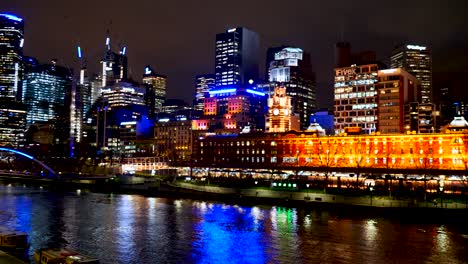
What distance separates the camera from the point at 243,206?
89.1 metres

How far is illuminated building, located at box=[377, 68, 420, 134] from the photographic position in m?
167

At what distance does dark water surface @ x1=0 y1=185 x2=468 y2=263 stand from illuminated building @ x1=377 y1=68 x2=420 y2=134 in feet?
313

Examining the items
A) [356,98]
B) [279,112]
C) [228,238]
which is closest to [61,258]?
[228,238]

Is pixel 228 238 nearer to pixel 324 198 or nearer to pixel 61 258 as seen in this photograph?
pixel 61 258

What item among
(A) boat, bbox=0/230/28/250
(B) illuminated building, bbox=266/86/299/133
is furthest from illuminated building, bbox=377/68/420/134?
(A) boat, bbox=0/230/28/250

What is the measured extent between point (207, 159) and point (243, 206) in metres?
80.4

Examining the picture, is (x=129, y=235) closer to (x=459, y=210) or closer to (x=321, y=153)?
(x=459, y=210)

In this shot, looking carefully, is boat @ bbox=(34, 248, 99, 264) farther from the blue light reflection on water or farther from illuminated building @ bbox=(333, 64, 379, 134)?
illuminated building @ bbox=(333, 64, 379, 134)

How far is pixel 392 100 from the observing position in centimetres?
16738

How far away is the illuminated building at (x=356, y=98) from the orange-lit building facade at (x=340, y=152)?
28.4 m

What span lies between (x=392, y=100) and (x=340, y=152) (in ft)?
129

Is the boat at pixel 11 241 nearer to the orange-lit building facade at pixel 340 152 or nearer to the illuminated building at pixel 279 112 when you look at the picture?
the orange-lit building facade at pixel 340 152

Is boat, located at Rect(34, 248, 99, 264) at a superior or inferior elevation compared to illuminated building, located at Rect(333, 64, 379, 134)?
inferior

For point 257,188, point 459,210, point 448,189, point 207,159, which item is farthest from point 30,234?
point 207,159
